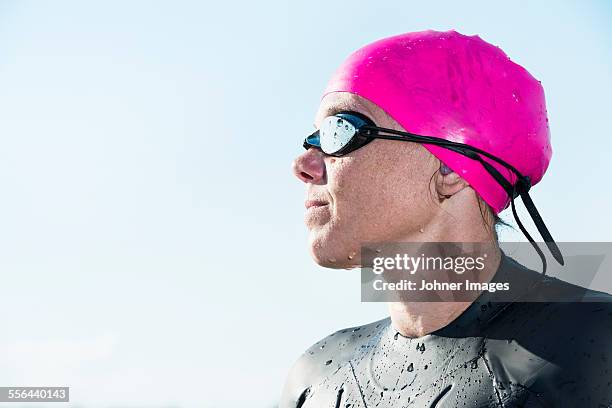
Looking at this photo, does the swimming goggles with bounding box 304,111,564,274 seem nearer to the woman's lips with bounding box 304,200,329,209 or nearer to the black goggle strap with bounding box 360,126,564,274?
the black goggle strap with bounding box 360,126,564,274

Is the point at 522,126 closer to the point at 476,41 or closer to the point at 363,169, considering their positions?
the point at 476,41

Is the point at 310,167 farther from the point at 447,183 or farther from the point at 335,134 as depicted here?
the point at 447,183

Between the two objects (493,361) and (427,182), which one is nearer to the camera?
(493,361)

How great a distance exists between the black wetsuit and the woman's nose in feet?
2.98

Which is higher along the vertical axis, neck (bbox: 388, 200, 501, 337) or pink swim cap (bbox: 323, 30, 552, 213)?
pink swim cap (bbox: 323, 30, 552, 213)

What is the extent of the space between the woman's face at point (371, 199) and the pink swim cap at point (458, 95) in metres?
0.12

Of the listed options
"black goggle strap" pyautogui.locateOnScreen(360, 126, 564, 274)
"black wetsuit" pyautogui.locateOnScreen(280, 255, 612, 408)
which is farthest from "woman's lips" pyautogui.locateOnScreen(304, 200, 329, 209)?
"black wetsuit" pyautogui.locateOnScreen(280, 255, 612, 408)

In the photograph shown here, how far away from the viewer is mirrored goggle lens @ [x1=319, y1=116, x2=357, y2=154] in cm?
449

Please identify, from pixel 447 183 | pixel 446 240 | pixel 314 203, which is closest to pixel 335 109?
pixel 314 203

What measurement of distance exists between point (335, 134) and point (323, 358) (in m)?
1.32

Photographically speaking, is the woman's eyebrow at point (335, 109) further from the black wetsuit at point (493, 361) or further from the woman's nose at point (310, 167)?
the black wetsuit at point (493, 361)

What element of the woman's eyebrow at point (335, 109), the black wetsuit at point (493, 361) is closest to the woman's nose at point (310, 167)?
the woman's eyebrow at point (335, 109)

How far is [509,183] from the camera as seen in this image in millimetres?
4660

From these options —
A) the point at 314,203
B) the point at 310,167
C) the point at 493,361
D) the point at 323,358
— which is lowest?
the point at 323,358
